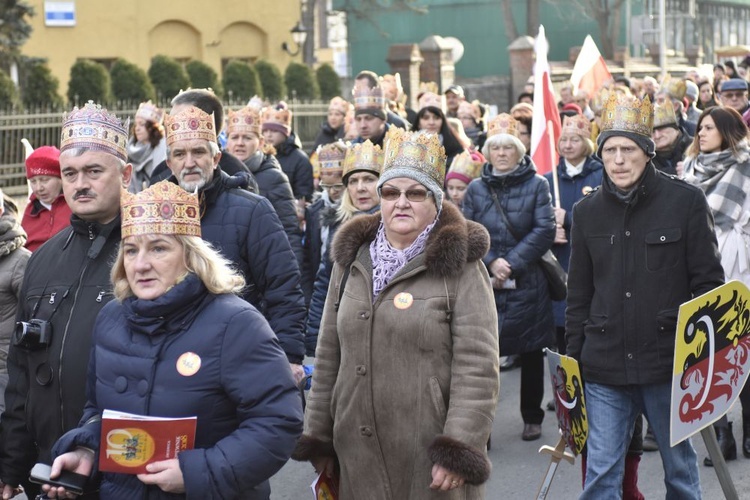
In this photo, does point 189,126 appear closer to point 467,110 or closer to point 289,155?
point 289,155

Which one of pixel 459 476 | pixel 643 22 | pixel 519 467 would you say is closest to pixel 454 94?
pixel 519 467

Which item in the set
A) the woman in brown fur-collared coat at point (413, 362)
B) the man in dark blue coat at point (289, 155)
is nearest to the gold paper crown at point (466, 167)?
the man in dark blue coat at point (289, 155)

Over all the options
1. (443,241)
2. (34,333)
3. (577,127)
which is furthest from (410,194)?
(577,127)

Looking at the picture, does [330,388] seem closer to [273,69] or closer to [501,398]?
[501,398]

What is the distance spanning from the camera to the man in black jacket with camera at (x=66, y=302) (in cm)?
476

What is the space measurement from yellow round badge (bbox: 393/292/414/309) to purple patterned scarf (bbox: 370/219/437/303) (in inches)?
3.3

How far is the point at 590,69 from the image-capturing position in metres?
16.5

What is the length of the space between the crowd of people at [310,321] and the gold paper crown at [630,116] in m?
0.01

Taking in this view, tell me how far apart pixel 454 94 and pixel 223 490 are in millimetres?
13437

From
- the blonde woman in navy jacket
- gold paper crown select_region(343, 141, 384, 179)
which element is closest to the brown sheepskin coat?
the blonde woman in navy jacket

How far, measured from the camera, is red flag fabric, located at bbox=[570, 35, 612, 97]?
16.4 meters

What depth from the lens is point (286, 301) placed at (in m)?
5.85

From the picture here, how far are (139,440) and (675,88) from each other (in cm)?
1264

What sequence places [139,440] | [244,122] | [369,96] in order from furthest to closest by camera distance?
[369,96]
[244,122]
[139,440]
